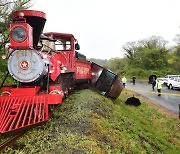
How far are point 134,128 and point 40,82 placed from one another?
4.07 meters

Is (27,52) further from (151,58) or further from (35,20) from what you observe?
(151,58)

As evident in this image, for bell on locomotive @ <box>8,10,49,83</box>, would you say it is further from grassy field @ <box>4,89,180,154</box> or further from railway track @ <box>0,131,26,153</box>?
railway track @ <box>0,131,26,153</box>

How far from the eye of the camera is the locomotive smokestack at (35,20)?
7012 millimetres

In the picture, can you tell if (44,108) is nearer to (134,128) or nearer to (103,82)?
(134,128)

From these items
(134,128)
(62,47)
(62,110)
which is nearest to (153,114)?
(134,128)

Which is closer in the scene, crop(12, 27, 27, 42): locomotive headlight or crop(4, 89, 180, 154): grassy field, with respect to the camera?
crop(4, 89, 180, 154): grassy field

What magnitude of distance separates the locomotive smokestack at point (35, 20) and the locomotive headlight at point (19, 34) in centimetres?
42

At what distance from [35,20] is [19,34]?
0.79 m

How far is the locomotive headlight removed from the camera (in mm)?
6660

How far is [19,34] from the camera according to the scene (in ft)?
22.0

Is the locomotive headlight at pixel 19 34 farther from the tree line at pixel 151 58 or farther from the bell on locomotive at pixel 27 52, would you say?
the tree line at pixel 151 58

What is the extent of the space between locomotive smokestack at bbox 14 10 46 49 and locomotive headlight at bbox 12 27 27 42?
0.42 metres

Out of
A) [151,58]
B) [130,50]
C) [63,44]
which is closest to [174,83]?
[63,44]

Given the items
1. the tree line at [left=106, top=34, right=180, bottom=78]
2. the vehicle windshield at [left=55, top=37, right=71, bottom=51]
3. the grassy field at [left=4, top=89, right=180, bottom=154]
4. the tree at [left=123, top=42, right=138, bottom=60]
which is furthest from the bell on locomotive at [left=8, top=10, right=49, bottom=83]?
the tree at [left=123, top=42, right=138, bottom=60]
